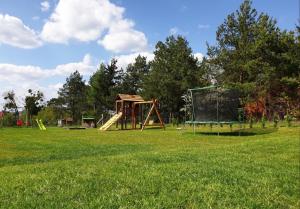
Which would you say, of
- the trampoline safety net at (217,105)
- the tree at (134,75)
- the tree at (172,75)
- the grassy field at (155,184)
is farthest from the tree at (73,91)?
the grassy field at (155,184)

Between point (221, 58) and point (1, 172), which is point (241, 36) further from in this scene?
point (1, 172)

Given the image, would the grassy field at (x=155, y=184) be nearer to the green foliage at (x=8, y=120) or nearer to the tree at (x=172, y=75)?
the green foliage at (x=8, y=120)

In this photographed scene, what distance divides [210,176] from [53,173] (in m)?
2.93

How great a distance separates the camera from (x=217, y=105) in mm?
23969

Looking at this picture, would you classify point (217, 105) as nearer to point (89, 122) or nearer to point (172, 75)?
point (89, 122)

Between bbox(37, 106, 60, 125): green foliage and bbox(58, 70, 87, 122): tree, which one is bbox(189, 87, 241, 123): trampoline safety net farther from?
bbox(58, 70, 87, 122): tree

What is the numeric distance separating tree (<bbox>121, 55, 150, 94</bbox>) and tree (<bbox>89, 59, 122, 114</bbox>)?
3100 millimetres

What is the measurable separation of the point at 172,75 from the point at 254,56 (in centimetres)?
1954

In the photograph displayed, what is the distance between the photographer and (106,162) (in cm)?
885

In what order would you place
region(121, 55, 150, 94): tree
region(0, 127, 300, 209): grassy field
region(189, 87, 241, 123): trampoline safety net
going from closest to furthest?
region(0, 127, 300, 209): grassy field
region(189, 87, 241, 123): trampoline safety net
region(121, 55, 150, 94): tree

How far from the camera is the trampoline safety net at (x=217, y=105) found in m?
24.1

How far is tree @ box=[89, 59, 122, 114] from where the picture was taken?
69681mm

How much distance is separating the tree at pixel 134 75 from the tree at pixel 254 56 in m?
35.3

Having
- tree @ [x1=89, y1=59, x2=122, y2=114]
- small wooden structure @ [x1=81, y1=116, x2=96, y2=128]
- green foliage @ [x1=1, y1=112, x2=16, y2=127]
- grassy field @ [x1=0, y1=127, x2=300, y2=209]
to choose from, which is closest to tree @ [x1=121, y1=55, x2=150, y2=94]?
tree @ [x1=89, y1=59, x2=122, y2=114]
